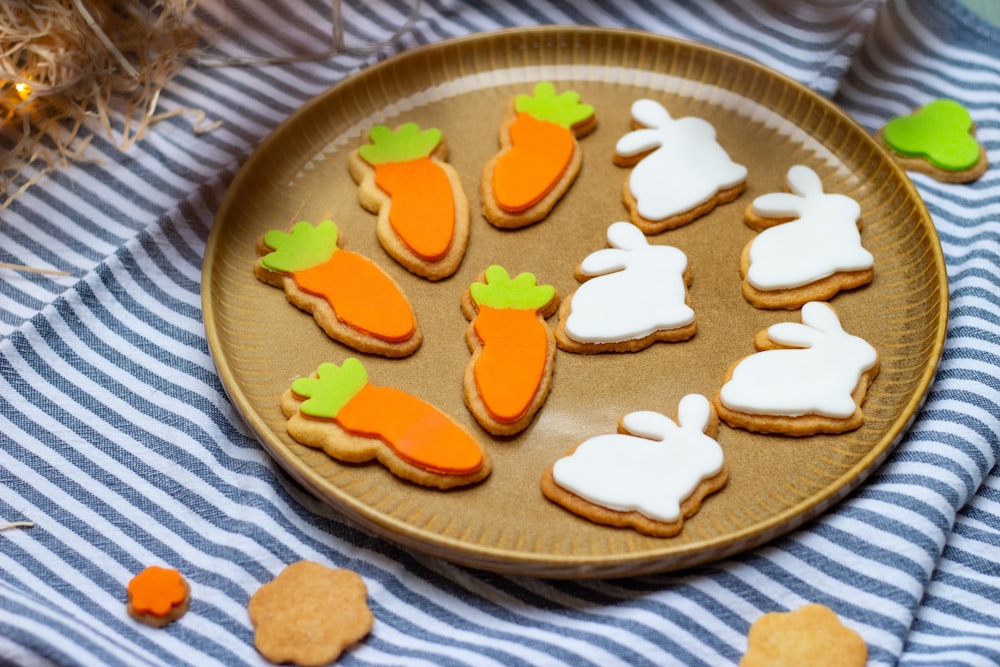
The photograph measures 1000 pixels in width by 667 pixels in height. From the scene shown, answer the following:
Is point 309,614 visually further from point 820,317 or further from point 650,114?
point 650,114

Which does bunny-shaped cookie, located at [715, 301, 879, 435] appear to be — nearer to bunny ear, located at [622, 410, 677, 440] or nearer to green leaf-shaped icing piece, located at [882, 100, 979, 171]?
bunny ear, located at [622, 410, 677, 440]

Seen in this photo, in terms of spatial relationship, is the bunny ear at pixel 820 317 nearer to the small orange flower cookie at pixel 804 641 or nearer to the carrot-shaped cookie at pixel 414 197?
the small orange flower cookie at pixel 804 641

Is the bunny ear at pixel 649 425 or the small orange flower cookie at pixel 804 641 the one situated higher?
the bunny ear at pixel 649 425

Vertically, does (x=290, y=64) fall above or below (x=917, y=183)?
below

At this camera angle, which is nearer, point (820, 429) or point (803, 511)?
point (803, 511)

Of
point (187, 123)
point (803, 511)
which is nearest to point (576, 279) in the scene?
point (803, 511)

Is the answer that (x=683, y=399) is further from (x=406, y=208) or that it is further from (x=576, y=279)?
(x=406, y=208)

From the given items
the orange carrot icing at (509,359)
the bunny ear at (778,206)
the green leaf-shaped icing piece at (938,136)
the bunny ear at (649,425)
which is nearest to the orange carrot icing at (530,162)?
the orange carrot icing at (509,359)
